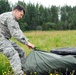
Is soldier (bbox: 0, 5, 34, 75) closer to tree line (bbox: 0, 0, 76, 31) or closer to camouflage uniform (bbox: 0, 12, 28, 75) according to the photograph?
camouflage uniform (bbox: 0, 12, 28, 75)

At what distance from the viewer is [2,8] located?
5750 cm

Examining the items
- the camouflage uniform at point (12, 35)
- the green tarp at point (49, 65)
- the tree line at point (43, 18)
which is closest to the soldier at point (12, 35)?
the camouflage uniform at point (12, 35)

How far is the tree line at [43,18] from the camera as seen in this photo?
64594mm

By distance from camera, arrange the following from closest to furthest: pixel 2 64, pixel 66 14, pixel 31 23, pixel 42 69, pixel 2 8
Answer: pixel 42 69
pixel 2 64
pixel 2 8
pixel 31 23
pixel 66 14

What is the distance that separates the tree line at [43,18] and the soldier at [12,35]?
5144 centimetres

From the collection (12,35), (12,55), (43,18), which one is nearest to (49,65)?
(12,55)

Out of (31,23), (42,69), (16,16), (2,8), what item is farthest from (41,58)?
(31,23)

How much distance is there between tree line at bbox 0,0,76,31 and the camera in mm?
64594

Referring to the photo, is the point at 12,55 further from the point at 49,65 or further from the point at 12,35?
the point at 49,65

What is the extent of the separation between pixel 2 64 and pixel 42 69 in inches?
45.3

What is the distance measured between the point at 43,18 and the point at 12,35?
67.3 metres

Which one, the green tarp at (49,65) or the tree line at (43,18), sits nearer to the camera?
the green tarp at (49,65)

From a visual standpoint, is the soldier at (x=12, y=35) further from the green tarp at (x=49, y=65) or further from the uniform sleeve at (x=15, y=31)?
the green tarp at (x=49, y=65)

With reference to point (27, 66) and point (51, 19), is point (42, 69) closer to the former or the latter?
point (27, 66)
